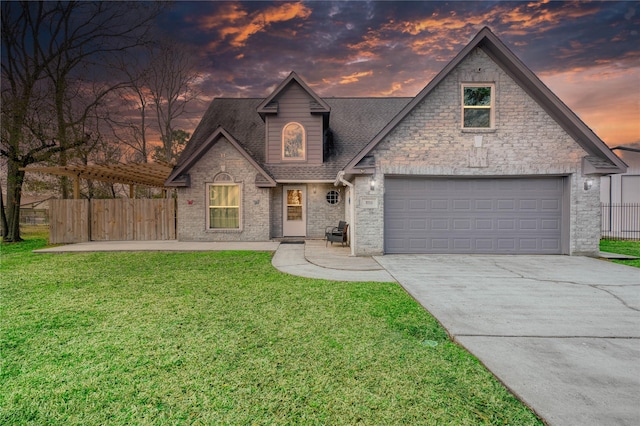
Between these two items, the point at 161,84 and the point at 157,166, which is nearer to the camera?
the point at 157,166

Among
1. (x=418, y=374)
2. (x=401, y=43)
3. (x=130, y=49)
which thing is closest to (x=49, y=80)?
(x=130, y=49)

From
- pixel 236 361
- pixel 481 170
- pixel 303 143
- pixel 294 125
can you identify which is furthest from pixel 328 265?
pixel 294 125

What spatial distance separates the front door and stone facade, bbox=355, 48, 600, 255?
5122mm

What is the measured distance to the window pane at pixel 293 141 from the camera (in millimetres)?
14773

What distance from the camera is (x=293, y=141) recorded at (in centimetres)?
1486

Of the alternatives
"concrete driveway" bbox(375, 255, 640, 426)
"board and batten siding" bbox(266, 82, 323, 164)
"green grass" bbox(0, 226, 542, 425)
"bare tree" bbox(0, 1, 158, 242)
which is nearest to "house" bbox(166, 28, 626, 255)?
"concrete driveway" bbox(375, 255, 640, 426)

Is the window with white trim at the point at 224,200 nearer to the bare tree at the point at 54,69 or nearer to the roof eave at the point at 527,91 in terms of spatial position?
the roof eave at the point at 527,91

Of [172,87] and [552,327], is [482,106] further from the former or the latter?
[172,87]

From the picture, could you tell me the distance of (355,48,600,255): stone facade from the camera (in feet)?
33.5

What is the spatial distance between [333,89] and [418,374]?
19.7 meters

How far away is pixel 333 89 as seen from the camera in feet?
66.2

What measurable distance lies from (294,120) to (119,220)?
31.5ft

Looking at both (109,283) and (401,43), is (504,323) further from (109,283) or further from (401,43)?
(401,43)

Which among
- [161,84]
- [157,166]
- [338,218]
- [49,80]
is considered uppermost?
[161,84]
